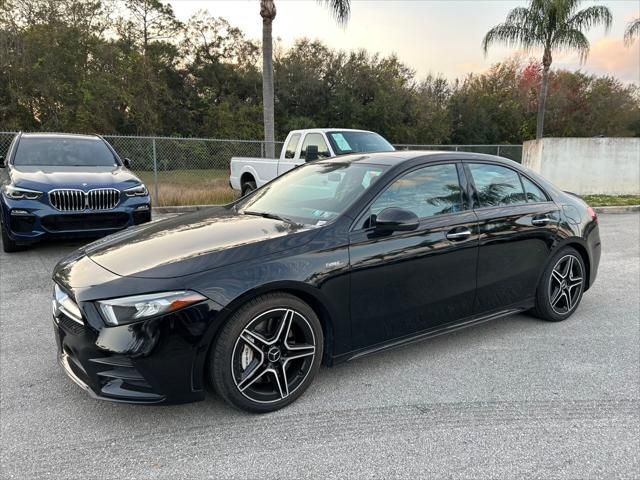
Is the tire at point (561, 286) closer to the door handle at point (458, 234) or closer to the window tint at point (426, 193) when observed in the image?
the door handle at point (458, 234)

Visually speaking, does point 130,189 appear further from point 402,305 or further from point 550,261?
point 550,261

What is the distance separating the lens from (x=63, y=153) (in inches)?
282

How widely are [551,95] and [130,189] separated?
38.9 m

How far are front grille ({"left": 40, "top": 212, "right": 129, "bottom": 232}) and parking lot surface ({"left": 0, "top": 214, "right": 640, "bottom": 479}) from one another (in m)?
2.25

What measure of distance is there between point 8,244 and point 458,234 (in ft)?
19.4

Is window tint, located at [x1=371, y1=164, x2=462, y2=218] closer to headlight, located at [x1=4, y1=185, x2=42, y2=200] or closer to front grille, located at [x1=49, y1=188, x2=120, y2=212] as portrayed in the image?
front grille, located at [x1=49, y1=188, x2=120, y2=212]

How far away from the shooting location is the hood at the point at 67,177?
19.6ft

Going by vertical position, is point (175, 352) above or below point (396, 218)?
below

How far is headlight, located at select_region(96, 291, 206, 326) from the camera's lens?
7.99ft

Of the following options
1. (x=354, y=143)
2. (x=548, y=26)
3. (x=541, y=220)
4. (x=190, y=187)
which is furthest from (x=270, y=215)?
(x=548, y=26)

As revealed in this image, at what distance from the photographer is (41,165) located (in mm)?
6785

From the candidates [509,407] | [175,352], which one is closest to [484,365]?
[509,407]

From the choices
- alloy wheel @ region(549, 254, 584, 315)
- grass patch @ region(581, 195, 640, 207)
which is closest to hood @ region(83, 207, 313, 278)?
alloy wheel @ region(549, 254, 584, 315)

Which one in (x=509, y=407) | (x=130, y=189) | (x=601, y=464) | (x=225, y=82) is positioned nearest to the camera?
(x=601, y=464)
